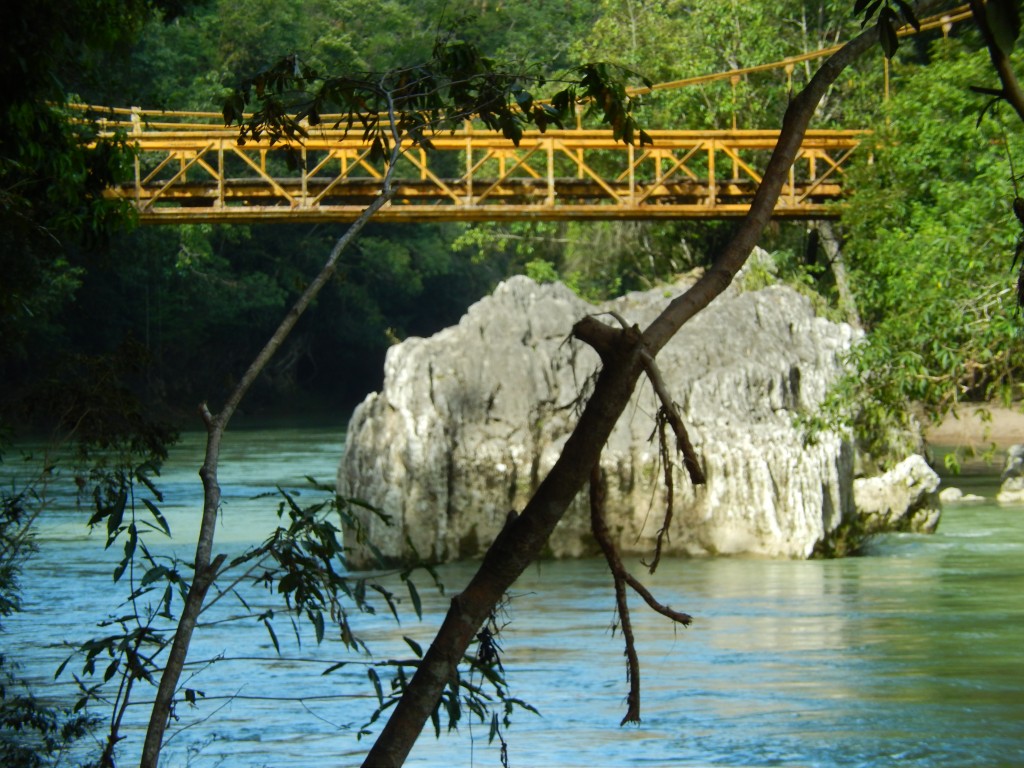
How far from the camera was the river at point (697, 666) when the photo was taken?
280 inches

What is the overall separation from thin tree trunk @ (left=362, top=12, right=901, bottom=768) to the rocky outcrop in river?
810 centimetres

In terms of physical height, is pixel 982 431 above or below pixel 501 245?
below

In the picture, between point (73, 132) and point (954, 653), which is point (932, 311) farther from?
point (73, 132)

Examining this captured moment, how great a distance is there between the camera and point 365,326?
36.8 m

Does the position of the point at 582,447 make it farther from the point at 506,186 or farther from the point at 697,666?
the point at 506,186

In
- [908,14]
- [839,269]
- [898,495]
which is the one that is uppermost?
[839,269]

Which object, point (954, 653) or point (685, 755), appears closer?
point (685, 755)

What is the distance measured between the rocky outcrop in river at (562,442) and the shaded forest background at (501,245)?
0.59m

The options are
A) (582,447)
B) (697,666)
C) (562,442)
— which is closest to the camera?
(582,447)

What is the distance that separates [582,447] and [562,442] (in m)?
8.47

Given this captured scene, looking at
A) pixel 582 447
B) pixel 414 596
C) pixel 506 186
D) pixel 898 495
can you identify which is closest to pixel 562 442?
pixel 898 495

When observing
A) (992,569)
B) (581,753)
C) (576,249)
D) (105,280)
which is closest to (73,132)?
(581,753)

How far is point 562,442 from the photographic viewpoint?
11.1 meters

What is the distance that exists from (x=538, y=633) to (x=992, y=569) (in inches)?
143
